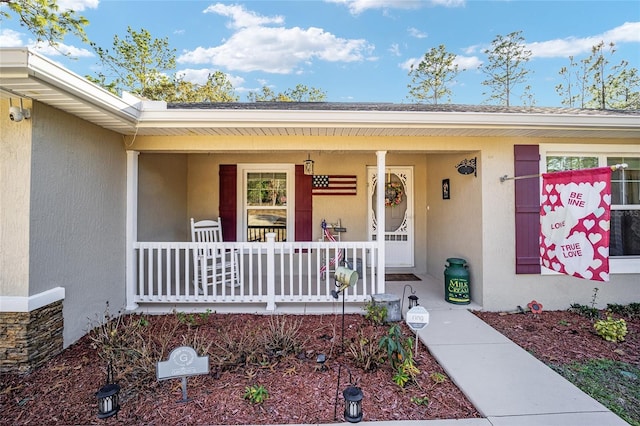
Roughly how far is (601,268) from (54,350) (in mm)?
5335

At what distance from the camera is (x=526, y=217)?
4145mm

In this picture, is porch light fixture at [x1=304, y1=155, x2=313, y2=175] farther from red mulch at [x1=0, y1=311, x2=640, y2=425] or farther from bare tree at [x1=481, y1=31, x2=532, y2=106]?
bare tree at [x1=481, y1=31, x2=532, y2=106]

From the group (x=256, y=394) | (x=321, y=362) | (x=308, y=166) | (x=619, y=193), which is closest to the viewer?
(x=256, y=394)

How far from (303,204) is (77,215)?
3537 millimetres

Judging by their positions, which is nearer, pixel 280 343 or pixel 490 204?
pixel 280 343

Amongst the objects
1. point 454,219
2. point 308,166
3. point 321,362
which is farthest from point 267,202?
point 321,362

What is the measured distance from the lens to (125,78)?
1442cm

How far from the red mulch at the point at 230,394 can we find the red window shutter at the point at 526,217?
223 cm

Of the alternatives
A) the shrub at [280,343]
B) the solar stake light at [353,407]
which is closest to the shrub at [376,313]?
the shrub at [280,343]

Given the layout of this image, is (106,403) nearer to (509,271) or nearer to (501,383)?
(501,383)

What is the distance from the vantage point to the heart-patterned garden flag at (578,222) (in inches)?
112

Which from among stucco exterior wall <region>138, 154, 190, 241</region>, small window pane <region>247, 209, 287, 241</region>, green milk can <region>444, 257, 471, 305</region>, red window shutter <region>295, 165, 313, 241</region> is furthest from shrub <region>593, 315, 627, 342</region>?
stucco exterior wall <region>138, 154, 190, 241</region>

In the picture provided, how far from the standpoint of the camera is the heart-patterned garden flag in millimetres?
2854

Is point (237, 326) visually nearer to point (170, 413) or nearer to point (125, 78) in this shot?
point (170, 413)
